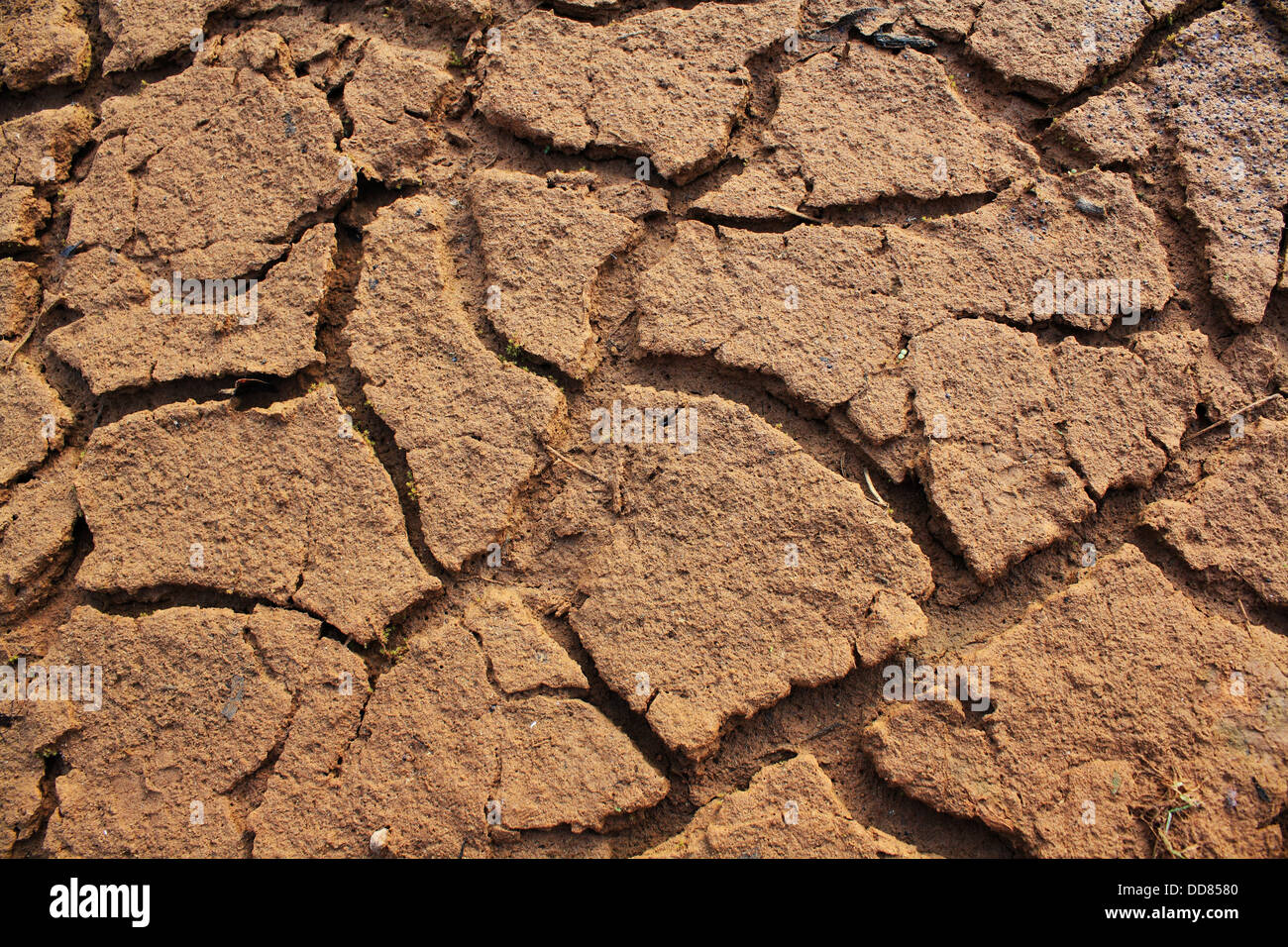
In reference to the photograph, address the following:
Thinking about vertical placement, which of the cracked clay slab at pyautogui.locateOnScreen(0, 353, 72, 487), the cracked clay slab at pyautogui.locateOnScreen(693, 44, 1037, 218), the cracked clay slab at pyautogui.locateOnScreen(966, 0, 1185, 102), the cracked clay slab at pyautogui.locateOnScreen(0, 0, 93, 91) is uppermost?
the cracked clay slab at pyautogui.locateOnScreen(0, 0, 93, 91)

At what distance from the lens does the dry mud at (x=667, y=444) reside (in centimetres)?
190

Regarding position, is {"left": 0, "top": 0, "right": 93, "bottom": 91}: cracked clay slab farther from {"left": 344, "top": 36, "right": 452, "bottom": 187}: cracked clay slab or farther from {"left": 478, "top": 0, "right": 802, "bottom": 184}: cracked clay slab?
{"left": 478, "top": 0, "right": 802, "bottom": 184}: cracked clay slab

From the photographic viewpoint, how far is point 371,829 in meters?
1.92

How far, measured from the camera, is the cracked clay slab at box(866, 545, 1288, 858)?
1.80 meters

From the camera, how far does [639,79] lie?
2.35 meters

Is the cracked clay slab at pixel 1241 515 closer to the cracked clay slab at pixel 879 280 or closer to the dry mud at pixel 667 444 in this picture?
the dry mud at pixel 667 444

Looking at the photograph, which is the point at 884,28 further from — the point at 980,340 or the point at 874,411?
the point at 874,411

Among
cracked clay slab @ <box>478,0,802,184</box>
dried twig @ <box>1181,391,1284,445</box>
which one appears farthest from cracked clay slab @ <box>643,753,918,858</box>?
cracked clay slab @ <box>478,0,802,184</box>

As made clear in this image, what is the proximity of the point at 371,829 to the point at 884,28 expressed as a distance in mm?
2548

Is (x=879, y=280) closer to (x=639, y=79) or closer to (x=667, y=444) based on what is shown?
(x=667, y=444)

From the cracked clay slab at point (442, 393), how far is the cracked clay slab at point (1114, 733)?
3.59ft

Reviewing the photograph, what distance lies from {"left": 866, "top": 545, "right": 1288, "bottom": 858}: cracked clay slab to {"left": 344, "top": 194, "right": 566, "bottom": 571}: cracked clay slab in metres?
1.09
